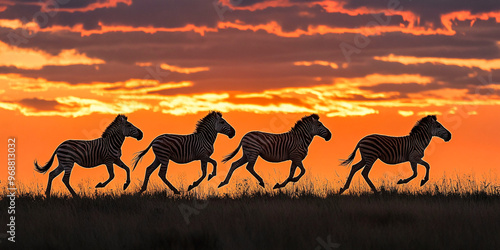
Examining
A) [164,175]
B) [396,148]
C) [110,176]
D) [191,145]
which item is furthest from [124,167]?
[396,148]

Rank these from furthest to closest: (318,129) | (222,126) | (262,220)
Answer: (318,129) < (222,126) < (262,220)

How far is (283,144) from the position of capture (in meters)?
18.7

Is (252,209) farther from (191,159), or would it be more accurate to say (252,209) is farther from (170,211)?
(191,159)

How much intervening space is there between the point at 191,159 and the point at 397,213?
6.41 meters

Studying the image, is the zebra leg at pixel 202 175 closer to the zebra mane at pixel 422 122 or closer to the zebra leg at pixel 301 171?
the zebra leg at pixel 301 171

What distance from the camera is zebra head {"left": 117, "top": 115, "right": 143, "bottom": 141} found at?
18188 mm

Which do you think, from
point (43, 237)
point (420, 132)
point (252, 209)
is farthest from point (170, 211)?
point (420, 132)

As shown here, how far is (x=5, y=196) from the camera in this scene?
16.8m

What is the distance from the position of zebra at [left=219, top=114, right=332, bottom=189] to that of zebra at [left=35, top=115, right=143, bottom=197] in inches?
109

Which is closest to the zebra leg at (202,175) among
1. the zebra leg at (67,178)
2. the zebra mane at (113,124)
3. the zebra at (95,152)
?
the zebra at (95,152)

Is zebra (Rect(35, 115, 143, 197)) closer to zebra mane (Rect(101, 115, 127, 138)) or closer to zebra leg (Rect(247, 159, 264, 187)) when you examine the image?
zebra mane (Rect(101, 115, 127, 138))

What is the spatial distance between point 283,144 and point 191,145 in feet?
8.10

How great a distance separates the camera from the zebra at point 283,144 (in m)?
18.5

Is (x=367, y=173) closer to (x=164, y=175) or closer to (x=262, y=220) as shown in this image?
(x=164, y=175)
